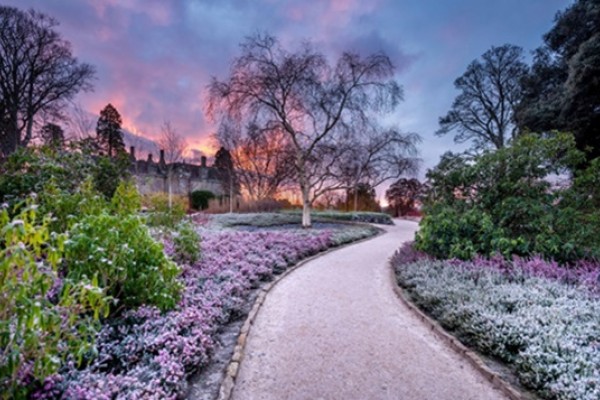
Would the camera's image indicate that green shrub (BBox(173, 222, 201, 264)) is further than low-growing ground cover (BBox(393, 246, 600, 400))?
Yes

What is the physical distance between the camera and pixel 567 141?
19.5 feet

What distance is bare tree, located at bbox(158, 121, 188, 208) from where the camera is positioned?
20453mm

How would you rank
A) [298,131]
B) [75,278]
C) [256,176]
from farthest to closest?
[256,176], [298,131], [75,278]

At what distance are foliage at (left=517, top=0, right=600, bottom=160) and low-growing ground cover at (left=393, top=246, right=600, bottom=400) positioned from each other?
5.51 metres

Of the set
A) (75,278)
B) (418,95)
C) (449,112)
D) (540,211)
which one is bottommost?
(75,278)

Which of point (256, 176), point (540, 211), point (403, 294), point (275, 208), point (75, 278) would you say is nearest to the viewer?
point (75, 278)

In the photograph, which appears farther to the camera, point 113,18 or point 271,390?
point 113,18

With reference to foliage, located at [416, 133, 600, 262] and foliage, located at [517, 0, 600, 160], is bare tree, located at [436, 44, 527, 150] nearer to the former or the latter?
foliage, located at [517, 0, 600, 160]

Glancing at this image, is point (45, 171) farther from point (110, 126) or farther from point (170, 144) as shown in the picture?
point (110, 126)

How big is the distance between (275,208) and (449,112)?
14675 millimetres

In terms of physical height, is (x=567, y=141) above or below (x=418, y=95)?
below

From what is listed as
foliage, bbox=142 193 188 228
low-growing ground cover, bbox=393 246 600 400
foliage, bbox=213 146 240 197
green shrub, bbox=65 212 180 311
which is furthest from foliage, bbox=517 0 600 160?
foliage, bbox=213 146 240 197

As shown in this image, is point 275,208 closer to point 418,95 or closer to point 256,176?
point 256,176

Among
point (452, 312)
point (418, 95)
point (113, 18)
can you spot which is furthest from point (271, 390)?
point (418, 95)
